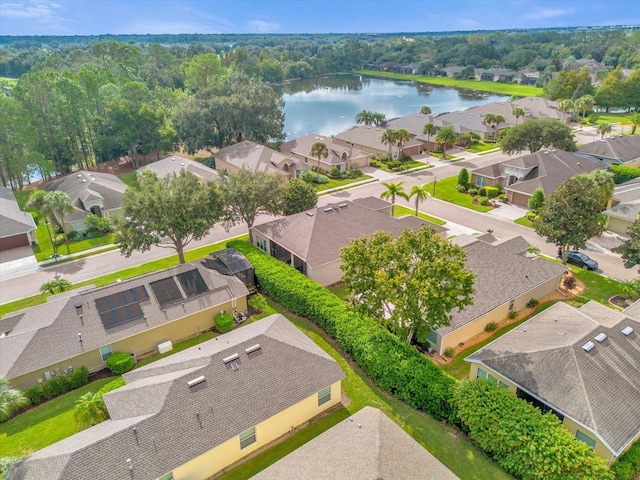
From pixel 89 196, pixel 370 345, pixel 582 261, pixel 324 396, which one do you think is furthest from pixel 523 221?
pixel 89 196

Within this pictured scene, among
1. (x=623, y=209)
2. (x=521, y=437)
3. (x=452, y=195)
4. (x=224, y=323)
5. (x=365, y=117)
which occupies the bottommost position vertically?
(x=452, y=195)

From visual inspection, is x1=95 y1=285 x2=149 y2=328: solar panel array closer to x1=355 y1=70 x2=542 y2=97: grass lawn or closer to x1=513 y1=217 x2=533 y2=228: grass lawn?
x1=513 y1=217 x2=533 y2=228: grass lawn

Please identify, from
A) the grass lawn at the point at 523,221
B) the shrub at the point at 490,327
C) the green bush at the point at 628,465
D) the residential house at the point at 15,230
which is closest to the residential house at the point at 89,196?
the residential house at the point at 15,230

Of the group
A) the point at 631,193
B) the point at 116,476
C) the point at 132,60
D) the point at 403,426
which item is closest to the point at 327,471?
the point at 403,426

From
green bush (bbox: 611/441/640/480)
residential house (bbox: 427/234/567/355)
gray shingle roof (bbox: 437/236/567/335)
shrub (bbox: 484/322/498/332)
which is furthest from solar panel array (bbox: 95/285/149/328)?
green bush (bbox: 611/441/640/480)

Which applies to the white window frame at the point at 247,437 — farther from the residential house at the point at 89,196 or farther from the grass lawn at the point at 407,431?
the residential house at the point at 89,196

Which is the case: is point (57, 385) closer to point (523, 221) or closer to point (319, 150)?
point (523, 221)
